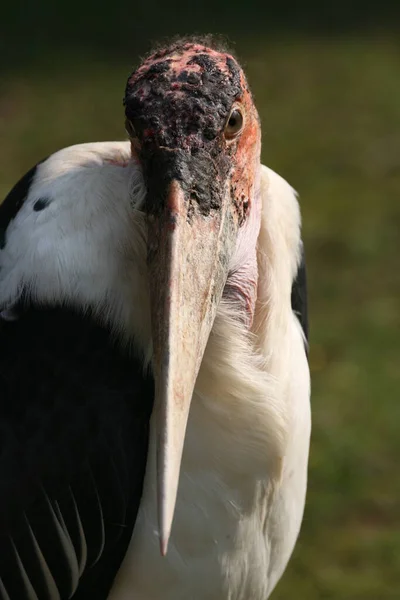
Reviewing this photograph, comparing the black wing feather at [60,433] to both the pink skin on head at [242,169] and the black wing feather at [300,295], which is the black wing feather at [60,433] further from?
the black wing feather at [300,295]

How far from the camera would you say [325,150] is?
8125 millimetres

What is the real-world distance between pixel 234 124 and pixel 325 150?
5.49 metres

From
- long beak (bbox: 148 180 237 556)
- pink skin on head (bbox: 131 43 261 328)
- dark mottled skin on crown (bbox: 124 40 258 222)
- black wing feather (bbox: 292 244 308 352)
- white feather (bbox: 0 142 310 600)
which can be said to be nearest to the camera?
long beak (bbox: 148 180 237 556)

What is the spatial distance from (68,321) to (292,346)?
0.67 m

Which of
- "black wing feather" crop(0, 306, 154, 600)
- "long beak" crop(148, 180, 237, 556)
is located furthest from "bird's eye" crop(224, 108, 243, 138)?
"black wing feather" crop(0, 306, 154, 600)

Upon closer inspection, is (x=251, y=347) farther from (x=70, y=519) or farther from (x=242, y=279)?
(x=70, y=519)

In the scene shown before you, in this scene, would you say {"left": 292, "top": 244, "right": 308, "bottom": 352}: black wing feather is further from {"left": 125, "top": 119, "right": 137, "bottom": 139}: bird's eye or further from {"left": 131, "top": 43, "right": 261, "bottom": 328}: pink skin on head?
{"left": 125, "top": 119, "right": 137, "bottom": 139}: bird's eye

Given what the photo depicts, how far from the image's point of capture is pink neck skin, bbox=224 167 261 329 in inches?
112

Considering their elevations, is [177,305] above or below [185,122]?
below

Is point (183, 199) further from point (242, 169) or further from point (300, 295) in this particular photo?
point (300, 295)

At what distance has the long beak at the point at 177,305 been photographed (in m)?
2.25

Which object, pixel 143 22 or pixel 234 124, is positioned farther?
pixel 143 22

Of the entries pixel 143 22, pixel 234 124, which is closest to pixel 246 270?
pixel 234 124

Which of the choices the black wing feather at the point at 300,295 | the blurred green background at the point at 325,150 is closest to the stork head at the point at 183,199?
the black wing feather at the point at 300,295
